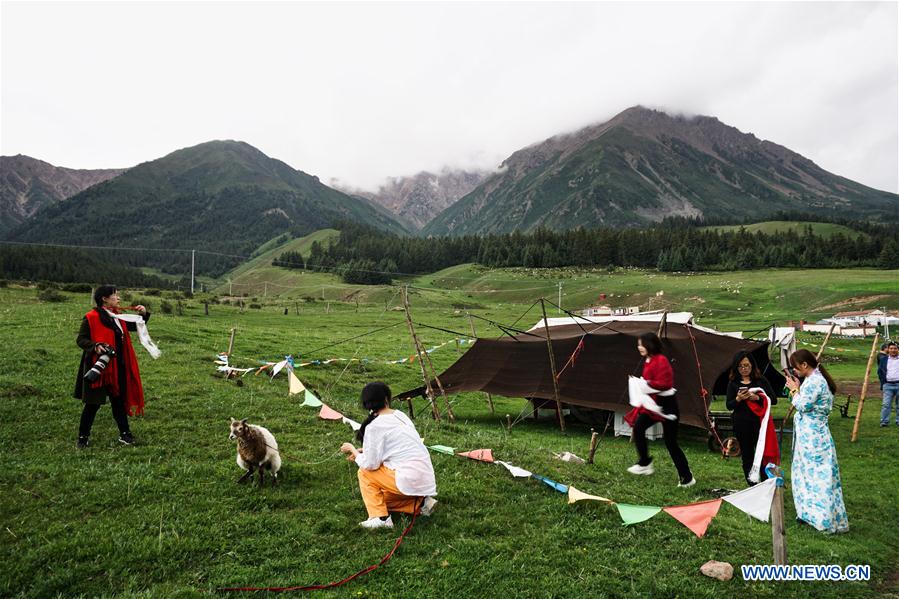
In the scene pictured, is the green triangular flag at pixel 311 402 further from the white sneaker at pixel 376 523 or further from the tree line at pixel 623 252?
the tree line at pixel 623 252

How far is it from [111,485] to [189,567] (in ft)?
8.41

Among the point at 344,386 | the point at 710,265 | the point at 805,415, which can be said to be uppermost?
the point at 710,265

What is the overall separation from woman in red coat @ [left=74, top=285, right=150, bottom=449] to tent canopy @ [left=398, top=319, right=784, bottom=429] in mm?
8158

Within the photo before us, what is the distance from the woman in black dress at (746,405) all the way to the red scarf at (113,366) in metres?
9.98

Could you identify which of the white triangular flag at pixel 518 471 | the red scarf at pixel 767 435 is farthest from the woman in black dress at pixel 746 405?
the white triangular flag at pixel 518 471

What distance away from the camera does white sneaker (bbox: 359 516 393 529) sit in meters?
6.05

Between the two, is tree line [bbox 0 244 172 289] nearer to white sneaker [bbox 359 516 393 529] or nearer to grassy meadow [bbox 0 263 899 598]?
grassy meadow [bbox 0 263 899 598]

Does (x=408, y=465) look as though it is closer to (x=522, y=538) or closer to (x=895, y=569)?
(x=522, y=538)

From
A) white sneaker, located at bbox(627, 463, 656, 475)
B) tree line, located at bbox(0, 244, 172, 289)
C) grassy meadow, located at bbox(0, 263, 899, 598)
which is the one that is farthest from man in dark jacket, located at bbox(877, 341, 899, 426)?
tree line, located at bbox(0, 244, 172, 289)

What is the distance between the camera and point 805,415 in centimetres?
723

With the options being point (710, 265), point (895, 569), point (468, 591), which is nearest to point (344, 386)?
point (468, 591)

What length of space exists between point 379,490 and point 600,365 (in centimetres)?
1000

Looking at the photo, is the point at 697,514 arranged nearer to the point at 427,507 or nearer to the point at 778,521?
the point at 778,521

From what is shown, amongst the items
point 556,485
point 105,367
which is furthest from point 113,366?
point 556,485
